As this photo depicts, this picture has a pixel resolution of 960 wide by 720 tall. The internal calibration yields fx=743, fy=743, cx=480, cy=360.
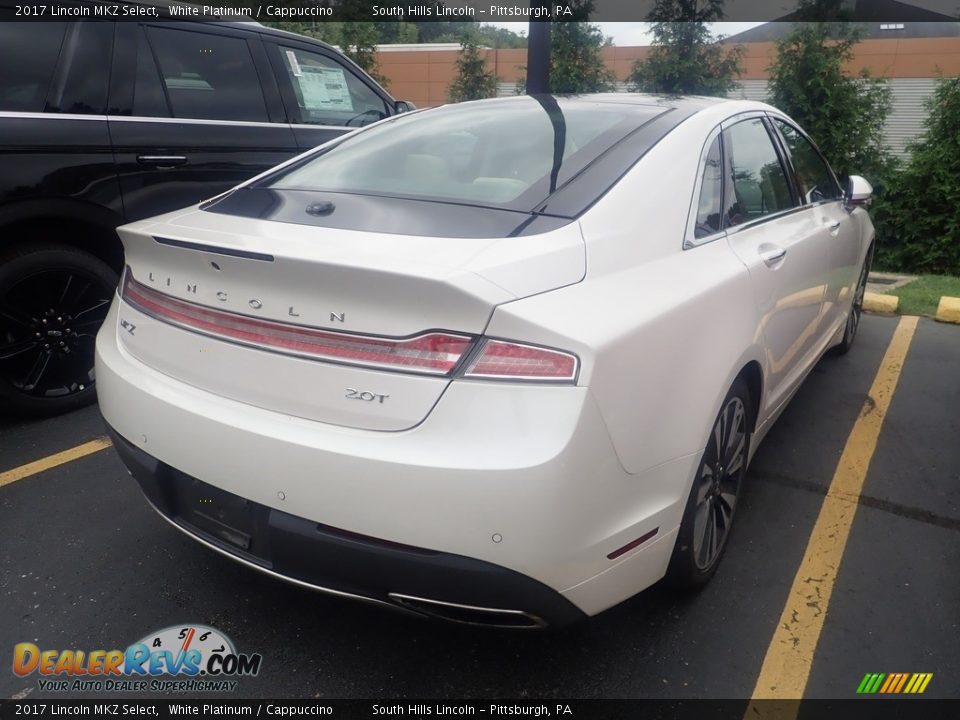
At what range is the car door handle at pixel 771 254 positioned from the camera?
2.67m

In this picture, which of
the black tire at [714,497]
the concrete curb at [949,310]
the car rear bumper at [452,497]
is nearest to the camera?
the car rear bumper at [452,497]

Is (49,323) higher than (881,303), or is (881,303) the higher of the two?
(49,323)

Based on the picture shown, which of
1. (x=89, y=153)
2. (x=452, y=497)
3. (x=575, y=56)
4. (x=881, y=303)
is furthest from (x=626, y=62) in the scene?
(x=452, y=497)

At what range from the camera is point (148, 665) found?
211cm

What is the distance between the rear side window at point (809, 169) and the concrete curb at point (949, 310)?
2502 millimetres

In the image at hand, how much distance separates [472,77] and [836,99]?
935cm

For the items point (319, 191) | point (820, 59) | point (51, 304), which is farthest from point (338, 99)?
point (820, 59)

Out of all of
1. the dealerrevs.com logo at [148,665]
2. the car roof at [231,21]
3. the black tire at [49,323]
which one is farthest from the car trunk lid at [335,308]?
the car roof at [231,21]

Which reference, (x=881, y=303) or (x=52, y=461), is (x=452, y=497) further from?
(x=881, y=303)

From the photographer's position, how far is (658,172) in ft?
7.45

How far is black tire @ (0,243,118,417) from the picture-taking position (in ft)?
11.2

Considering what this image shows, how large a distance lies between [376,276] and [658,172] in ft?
3.43

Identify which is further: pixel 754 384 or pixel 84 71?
pixel 84 71

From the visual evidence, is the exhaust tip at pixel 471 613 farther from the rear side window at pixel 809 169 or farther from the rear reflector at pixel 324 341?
the rear side window at pixel 809 169
